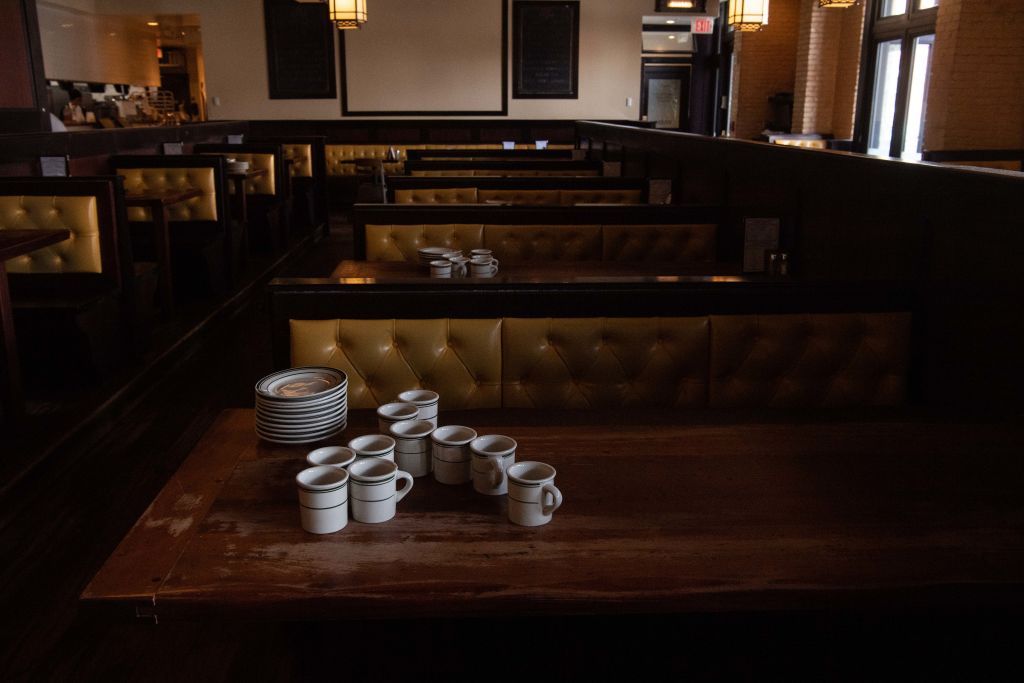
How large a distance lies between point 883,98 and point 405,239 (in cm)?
778

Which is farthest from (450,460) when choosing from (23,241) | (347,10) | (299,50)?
(299,50)

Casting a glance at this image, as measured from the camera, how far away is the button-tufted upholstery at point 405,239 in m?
4.19

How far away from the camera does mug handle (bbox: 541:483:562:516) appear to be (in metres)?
1.37

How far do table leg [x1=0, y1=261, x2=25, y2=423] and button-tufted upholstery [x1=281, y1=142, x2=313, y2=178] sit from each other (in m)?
6.79

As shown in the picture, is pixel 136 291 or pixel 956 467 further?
pixel 136 291

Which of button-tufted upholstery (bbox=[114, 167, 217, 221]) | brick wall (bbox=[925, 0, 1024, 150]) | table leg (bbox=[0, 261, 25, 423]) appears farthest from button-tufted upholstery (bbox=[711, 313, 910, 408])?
brick wall (bbox=[925, 0, 1024, 150])

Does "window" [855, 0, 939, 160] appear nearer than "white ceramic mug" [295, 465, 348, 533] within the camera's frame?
No

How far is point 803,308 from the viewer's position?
2.62 metres

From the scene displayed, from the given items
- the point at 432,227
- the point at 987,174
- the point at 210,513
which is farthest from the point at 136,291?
the point at 987,174

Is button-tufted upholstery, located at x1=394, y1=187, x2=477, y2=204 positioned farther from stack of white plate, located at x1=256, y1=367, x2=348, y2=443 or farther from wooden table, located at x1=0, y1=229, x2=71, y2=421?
stack of white plate, located at x1=256, y1=367, x2=348, y2=443

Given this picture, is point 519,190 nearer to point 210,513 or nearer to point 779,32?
point 210,513

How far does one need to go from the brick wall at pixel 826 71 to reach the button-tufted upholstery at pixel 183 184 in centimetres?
783

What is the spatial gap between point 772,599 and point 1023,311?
55.7 inches

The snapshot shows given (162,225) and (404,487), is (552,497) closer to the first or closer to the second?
(404,487)
